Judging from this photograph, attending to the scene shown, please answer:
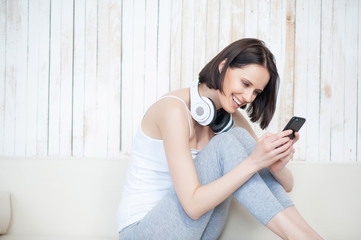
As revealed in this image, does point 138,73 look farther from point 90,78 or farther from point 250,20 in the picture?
point 250,20

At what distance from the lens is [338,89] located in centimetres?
179

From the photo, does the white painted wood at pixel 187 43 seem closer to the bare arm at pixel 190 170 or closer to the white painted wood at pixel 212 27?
the white painted wood at pixel 212 27

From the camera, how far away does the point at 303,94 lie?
177 centimetres

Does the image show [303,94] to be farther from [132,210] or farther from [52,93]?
[52,93]

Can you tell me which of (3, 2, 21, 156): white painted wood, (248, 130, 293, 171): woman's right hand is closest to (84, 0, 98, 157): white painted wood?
(3, 2, 21, 156): white painted wood

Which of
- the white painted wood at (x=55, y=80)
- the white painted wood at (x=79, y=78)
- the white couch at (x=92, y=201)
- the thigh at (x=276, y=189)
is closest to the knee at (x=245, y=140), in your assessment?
the thigh at (x=276, y=189)

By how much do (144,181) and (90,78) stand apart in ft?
2.41

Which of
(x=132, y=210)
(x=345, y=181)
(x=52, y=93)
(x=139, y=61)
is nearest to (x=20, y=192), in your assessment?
(x=52, y=93)

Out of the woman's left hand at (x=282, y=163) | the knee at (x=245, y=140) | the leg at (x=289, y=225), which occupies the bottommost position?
the leg at (x=289, y=225)

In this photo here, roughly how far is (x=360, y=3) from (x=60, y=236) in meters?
1.88

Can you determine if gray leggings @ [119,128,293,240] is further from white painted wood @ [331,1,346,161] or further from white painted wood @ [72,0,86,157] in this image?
white painted wood @ [331,1,346,161]

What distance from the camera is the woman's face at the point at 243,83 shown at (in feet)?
3.80

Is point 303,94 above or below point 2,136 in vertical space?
above

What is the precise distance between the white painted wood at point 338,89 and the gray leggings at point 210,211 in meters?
0.79
